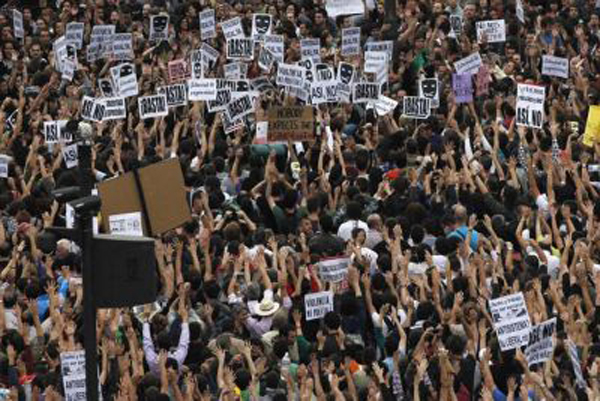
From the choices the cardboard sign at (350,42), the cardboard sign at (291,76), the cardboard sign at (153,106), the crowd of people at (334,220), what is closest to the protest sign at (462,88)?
the crowd of people at (334,220)

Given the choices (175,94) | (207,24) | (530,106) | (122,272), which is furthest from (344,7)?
(122,272)

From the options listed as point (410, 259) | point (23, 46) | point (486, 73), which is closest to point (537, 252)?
point (410, 259)

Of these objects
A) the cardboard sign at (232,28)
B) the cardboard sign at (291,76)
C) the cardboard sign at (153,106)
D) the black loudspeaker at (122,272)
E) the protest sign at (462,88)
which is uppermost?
the black loudspeaker at (122,272)

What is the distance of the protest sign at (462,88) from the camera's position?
25.9 m

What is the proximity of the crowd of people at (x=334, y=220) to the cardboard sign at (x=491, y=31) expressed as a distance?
0.54 feet

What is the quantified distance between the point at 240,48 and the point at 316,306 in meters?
8.72

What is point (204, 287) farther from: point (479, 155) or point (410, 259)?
point (479, 155)

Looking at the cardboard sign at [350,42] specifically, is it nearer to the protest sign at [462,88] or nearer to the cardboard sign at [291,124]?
the protest sign at [462,88]

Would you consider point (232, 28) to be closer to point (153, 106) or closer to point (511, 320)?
point (153, 106)

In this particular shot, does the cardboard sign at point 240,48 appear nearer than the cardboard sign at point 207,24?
Yes

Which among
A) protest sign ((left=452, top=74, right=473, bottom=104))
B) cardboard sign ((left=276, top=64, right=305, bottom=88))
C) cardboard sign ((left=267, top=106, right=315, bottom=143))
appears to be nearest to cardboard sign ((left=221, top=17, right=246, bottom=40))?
cardboard sign ((left=276, top=64, right=305, bottom=88))

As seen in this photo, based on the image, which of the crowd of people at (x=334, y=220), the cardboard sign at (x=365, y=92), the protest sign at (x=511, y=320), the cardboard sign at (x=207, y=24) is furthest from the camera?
the cardboard sign at (x=207, y=24)

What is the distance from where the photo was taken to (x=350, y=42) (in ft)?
91.8

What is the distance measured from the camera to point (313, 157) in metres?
24.2
